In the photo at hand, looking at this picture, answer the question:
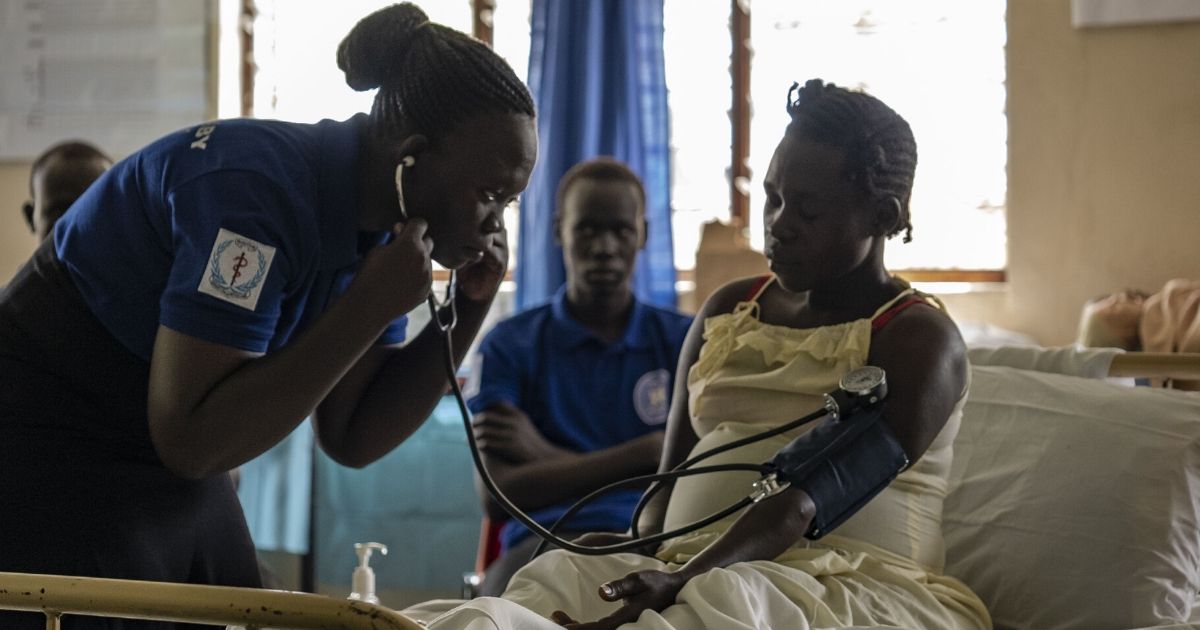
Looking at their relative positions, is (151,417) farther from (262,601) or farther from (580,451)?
(580,451)

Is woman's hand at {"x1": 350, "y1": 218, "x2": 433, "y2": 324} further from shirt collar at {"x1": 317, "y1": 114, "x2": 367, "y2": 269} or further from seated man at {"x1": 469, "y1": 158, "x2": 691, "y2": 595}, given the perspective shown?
seated man at {"x1": 469, "y1": 158, "x2": 691, "y2": 595}

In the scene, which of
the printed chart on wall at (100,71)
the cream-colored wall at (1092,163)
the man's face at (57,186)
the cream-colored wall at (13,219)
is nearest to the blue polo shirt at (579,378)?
the man's face at (57,186)

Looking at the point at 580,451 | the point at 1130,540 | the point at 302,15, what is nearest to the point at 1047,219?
the point at 580,451

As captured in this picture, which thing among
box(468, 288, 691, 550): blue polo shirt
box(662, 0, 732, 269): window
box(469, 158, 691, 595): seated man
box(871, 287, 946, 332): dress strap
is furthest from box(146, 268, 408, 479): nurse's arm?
box(662, 0, 732, 269): window

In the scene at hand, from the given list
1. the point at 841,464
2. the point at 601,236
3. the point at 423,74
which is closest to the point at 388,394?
the point at 423,74

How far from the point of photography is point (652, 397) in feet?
9.43

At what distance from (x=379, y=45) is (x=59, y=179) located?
1.85 metres

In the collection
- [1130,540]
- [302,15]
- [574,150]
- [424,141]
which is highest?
[302,15]

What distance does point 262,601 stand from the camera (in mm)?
1051

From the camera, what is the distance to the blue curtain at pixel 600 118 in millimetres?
4027

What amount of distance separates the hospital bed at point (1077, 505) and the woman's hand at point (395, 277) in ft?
3.36

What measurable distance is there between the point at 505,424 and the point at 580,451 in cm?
18

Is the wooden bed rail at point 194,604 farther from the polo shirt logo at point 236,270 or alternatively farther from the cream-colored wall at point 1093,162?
the cream-colored wall at point 1093,162

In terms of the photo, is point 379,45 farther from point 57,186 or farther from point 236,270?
point 57,186
